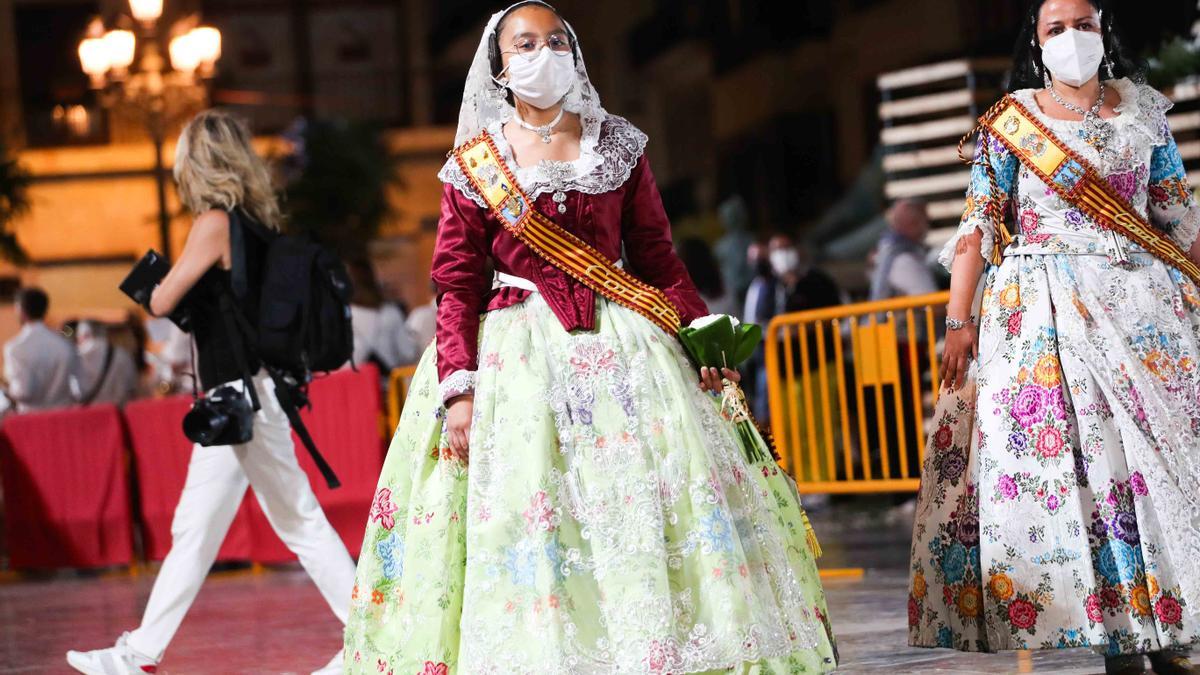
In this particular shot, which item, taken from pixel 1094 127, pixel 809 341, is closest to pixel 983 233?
pixel 1094 127

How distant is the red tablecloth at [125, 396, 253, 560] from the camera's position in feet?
36.6

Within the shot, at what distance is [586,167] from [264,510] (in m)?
2.34

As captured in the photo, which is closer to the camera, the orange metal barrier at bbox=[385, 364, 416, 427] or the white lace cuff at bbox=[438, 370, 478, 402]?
the white lace cuff at bbox=[438, 370, 478, 402]

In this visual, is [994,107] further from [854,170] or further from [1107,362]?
[854,170]

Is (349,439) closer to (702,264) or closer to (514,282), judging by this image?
(702,264)

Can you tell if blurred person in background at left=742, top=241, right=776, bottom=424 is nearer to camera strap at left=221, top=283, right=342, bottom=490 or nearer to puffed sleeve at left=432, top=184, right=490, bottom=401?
camera strap at left=221, top=283, right=342, bottom=490

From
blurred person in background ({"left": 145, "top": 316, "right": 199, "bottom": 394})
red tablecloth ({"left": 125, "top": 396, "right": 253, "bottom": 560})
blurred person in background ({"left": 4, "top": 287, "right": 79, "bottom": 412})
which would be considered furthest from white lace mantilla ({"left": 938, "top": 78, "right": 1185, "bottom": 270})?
blurred person in background ({"left": 4, "top": 287, "right": 79, "bottom": 412})

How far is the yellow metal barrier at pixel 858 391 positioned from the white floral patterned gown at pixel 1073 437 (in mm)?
3239

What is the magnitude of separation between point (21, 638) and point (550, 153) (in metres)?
4.54

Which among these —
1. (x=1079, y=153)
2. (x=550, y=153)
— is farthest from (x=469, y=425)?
(x=1079, y=153)

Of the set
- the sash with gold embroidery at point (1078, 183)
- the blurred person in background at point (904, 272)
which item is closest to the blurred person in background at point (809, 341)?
the blurred person in background at point (904, 272)

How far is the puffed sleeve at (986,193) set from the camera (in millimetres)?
5168

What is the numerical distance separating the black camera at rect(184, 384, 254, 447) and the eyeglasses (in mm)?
2131

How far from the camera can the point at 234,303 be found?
635cm
